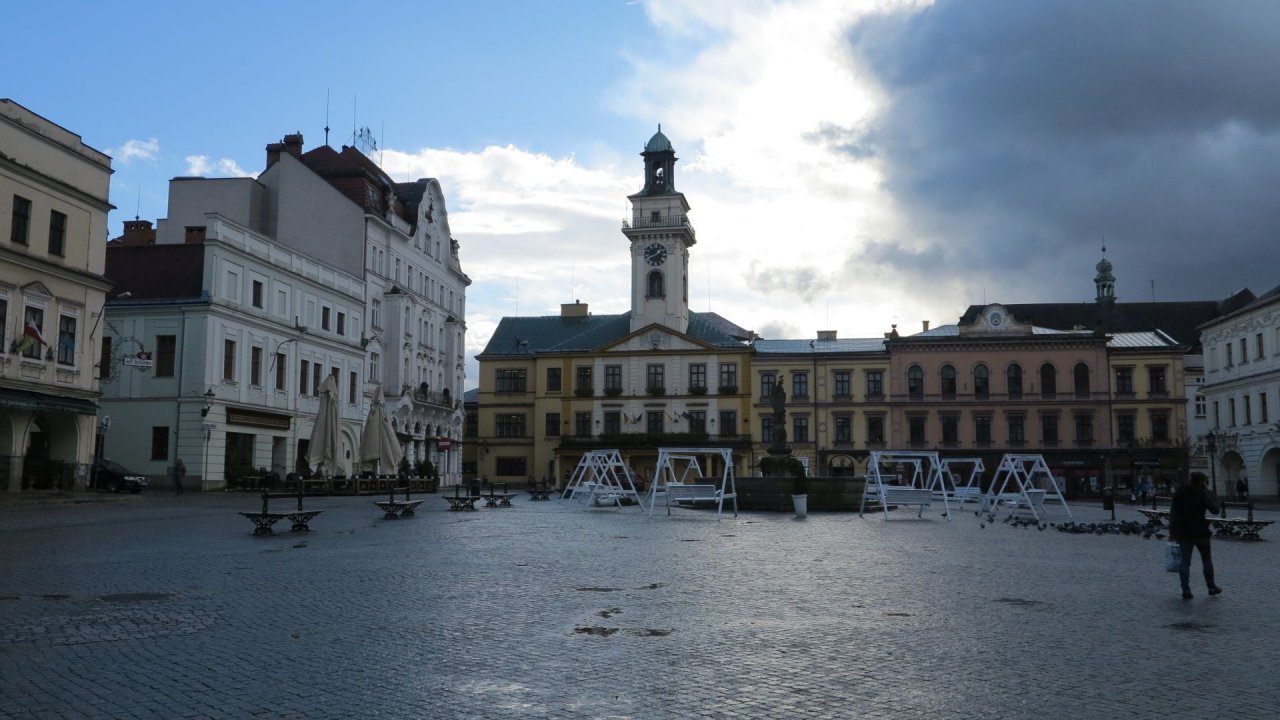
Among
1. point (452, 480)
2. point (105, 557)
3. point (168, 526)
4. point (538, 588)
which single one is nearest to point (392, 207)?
point (452, 480)

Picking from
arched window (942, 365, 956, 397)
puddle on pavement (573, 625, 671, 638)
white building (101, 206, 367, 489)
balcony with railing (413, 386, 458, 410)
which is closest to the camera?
puddle on pavement (573, 625, 671, 638)

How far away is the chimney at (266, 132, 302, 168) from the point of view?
58406 mm

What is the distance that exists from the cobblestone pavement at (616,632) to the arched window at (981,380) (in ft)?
189

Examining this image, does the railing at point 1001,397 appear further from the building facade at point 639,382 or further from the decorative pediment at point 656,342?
the decorative pediment at point 656,342

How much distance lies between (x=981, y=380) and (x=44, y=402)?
2339 inches

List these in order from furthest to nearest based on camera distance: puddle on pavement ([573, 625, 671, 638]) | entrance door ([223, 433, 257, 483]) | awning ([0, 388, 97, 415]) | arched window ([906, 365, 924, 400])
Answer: arched window ([906, 365, 924, 400]) → entrance door ([223, 433, 257, 483]) → awning ([0, 388, 97, 415]) → puddle on pavement ([573, 625, 671, 638])

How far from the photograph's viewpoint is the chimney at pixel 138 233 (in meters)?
58.0

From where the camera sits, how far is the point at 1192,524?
11883mm

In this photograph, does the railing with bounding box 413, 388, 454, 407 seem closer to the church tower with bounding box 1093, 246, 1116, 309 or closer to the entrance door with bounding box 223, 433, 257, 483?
the entrance door with bounding box 223, 433, 257, 483

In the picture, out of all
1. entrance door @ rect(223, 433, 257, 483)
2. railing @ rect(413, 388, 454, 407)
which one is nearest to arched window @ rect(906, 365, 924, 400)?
railing @ rect(413, 388, 454, 407)

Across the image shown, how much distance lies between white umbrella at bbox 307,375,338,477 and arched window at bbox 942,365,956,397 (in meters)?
49.8

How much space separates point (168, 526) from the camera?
21.1m

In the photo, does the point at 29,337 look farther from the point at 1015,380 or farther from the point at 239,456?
the point at 1015,380

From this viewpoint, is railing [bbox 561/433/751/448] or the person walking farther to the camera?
railing [bbox 561/433/751/448]
